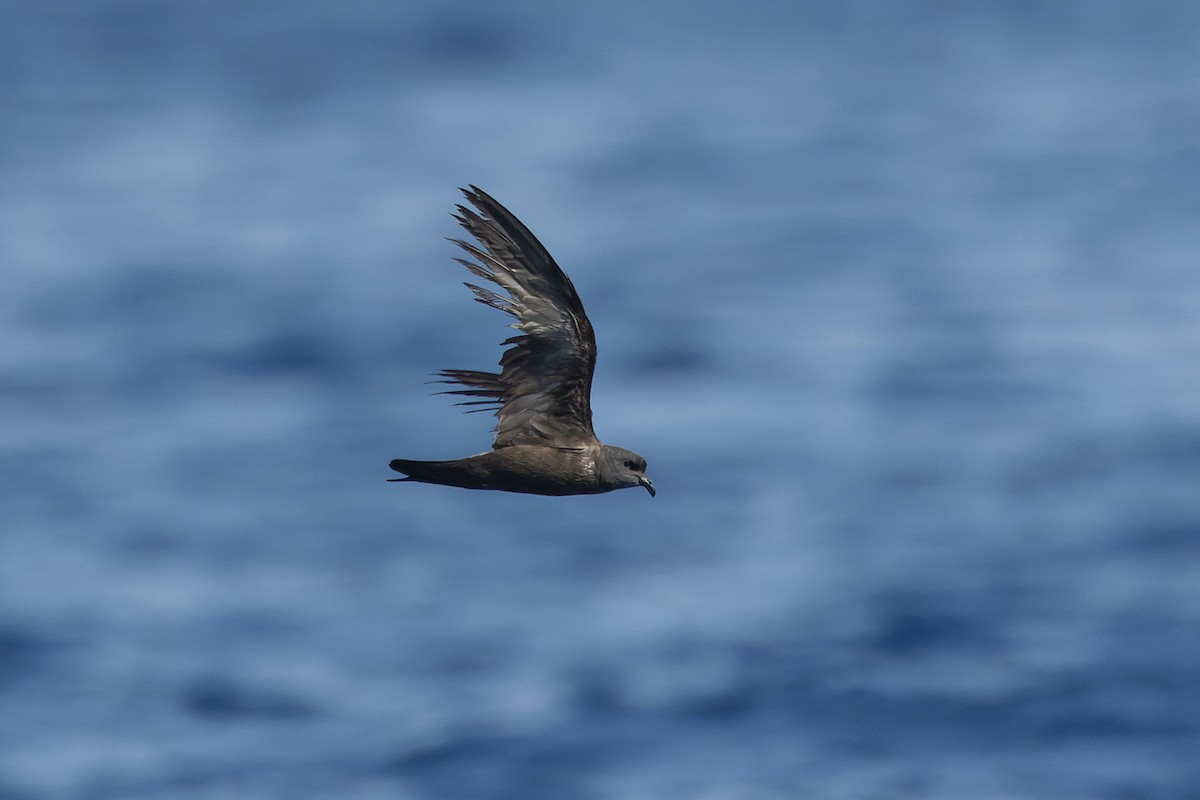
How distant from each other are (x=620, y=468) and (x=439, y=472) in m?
2.08

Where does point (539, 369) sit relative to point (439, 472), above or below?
above

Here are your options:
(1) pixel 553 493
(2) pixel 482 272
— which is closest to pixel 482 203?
(2) pixel 482 272

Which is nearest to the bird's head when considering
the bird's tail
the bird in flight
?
the bird in flight

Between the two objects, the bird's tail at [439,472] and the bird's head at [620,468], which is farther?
the bird's head at [620,468]

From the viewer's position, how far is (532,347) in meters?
14.1

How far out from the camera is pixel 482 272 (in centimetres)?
1417

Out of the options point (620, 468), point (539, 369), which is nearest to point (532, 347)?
point (539, 369)

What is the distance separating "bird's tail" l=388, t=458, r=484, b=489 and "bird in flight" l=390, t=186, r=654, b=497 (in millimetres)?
604

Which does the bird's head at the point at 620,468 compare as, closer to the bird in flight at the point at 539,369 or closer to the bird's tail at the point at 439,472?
the bird in flight at the point at 539,369

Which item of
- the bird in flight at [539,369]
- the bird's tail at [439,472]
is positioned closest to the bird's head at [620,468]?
the bird in flight at [539,369]

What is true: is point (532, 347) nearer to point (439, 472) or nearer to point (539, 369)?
point (539, 369)

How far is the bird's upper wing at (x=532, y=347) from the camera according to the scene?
13.9 metres

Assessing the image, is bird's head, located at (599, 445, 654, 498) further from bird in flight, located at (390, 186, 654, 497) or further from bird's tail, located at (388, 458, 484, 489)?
bird's tail, located at (388, 458, 484, 489)

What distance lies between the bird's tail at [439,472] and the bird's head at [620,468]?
142cm
